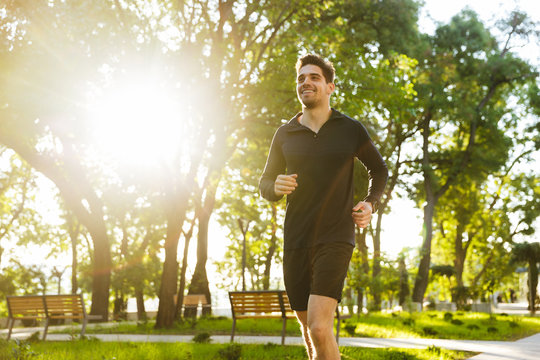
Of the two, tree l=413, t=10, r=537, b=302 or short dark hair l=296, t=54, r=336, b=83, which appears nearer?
short dark hair l=296, t=54, r=336, b=83

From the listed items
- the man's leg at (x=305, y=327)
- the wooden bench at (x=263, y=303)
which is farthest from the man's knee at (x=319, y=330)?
the wooden bench at (x=263, y=303)

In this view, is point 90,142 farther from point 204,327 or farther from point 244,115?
point 204,327

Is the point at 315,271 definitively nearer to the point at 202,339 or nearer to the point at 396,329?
the point at 202,339

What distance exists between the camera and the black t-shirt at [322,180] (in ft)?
11.9

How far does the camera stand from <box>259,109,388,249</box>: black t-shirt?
3.63 meters

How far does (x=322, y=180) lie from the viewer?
3.68 m

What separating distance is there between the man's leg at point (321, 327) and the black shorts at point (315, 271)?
58 mm

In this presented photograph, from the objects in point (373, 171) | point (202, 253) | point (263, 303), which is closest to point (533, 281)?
point (202, 253)

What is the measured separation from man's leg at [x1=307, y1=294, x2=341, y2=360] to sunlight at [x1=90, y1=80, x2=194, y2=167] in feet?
42.1

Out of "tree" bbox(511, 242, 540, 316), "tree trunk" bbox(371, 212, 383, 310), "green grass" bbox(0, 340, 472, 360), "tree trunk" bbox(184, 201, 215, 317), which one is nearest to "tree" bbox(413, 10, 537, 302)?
"tree trunk" bbox(371, 212, 383, 310)

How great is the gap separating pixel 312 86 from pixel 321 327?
1.49 meters

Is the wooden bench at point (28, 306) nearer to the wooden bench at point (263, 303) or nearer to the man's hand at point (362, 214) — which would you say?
the wooden bench at point (263, 303)

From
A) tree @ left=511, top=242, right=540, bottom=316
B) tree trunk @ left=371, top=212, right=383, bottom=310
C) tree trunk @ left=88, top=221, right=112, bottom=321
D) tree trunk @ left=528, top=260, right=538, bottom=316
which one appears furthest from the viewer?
tree @ left=511, top=242, right=540, bottom=316

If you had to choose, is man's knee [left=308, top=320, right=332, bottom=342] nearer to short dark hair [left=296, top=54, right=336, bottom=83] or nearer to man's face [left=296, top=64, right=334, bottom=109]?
man's face [left=296, top=64, right=334, bottom=109]
